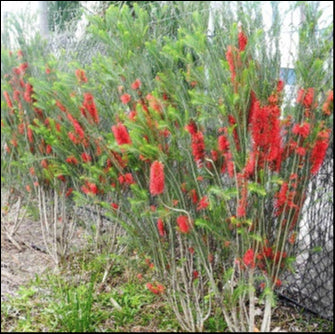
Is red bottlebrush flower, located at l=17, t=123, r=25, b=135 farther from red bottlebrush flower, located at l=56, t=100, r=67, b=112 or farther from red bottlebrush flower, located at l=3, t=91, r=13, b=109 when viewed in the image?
red bottlebrush flower, located at l=56, t=100, r=67, b=112

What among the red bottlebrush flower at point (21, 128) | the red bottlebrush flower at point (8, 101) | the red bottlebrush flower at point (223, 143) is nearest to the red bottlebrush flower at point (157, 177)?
the red bottlebrush flower at point (223, 143)

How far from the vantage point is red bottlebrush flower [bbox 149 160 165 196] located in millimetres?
2289

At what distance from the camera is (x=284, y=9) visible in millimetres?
2424

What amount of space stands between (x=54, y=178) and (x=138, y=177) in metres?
1.22

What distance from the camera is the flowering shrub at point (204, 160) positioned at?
7.00 ft

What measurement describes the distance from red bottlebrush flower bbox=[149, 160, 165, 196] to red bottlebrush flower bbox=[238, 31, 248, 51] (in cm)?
61

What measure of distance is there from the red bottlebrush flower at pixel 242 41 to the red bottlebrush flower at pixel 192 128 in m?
0.40

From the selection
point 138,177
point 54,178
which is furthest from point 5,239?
point 138,177

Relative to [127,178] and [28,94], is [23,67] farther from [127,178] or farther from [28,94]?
[127,178]

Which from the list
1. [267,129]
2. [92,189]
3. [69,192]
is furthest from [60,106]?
[267,129]

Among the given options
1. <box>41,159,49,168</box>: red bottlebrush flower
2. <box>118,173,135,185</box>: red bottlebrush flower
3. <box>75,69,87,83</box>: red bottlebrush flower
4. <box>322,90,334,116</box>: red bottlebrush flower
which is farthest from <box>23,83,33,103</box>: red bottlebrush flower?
<box>322,90,334,116</box>: red bottlebrush flower

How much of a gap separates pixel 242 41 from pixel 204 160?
1.85ft

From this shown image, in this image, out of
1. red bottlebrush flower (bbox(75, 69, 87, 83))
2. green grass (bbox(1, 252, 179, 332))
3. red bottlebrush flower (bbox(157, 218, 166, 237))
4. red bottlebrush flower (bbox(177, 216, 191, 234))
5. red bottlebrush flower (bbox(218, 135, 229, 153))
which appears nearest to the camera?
red bottlebrush flower (bbox(218, 135, 229, 153))

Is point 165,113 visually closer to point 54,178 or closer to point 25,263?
point 54,178
